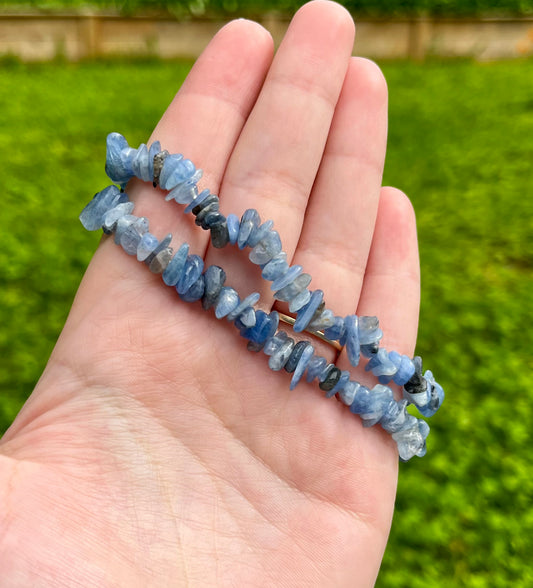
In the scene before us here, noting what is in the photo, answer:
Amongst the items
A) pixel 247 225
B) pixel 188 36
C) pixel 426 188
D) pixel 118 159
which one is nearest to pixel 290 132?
pixel 247 225

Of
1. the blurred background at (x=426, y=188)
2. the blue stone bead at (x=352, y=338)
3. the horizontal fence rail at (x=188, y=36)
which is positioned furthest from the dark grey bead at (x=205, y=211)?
the horizontal fence rail at (x=188, y=36)

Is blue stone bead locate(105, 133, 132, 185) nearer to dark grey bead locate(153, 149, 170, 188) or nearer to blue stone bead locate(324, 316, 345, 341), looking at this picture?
dark grey bead locate(153, 149, 170, 188)

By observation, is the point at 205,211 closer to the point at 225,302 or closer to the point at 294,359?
the point at 225,302

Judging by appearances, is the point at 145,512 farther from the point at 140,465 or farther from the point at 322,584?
the point at 322,584

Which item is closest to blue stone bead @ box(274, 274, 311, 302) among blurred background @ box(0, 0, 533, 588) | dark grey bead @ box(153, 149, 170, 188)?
dark grey bead @ box(153, 149, 170, 188)

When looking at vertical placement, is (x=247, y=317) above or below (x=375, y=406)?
above

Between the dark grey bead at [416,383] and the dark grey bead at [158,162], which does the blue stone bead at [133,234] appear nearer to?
the dark grey bead at [158,162]

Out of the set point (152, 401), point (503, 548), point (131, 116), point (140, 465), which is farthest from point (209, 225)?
point (131, 116)
